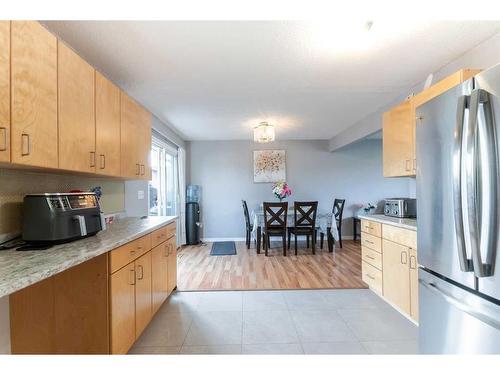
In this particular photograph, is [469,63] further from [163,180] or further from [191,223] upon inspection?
[191,223]

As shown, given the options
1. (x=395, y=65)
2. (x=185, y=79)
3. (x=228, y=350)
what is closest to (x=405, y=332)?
(x=228, y=350)

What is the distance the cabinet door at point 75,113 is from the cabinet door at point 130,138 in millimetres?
451

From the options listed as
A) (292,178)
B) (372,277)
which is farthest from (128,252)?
(292,178)

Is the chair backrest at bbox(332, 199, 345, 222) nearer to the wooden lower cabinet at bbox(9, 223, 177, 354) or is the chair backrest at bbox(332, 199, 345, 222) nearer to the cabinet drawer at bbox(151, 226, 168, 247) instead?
the cabinet drawer at bbox(151, 226, 168, 247)

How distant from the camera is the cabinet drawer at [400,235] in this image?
79.7 inches

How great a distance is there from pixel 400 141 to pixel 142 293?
8.84 ft

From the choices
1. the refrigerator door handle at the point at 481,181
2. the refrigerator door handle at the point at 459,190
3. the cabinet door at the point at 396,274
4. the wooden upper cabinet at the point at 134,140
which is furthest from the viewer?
the wooden upper cabinet at the point at 134,140

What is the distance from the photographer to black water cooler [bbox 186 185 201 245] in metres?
5.33

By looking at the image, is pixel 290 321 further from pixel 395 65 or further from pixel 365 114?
pixel 365 114

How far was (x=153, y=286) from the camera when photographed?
82.7 inches

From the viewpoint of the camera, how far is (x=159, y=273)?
2273mm

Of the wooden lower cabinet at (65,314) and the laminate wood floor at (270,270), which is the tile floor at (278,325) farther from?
the wooden lower cabinet at (65,314)

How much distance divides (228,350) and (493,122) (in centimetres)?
200

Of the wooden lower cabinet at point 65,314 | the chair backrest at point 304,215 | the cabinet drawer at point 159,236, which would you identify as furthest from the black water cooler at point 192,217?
the wooden lower cabinet at point 65,314
